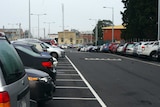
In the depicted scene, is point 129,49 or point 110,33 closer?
point 129,49

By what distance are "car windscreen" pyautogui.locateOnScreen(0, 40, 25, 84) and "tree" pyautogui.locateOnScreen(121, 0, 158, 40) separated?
46258 millimetres

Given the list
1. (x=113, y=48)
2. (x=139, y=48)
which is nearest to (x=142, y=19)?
(x=113, y=48)

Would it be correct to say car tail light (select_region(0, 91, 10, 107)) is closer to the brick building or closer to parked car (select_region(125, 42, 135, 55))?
parked car (select_region(125, 42, 135, 55))

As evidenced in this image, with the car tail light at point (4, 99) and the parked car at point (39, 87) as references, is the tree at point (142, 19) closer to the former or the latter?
the parked car at point (39, 87)

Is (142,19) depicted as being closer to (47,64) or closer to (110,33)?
(47,64)

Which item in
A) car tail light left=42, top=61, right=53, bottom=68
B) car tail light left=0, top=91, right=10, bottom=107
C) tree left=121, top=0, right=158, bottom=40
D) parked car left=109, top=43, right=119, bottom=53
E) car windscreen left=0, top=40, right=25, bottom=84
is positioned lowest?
parked car left=109, top=43, right=119, bottom=53

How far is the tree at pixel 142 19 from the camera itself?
50.4 metres

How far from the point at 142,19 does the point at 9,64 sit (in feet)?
154

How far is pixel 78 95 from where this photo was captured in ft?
37.4

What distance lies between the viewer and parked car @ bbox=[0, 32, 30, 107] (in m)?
4.03

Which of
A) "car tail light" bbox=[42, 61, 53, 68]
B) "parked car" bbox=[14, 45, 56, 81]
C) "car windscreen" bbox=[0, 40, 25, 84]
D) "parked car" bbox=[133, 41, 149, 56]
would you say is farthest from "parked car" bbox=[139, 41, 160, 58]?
"car windscreen" bbox=[0, 40, 25, 84]

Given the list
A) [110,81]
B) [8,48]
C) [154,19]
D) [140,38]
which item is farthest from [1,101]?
[140,38]

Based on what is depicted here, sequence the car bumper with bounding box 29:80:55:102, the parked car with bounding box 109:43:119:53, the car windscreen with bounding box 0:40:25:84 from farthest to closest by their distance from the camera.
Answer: the parked car with bounding box 109:43:119:53, the car bumper with bounding box 29:80:55:102, the car windscreen with bounding box 0:40:25:84

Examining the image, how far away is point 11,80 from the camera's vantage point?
14.3 feet
